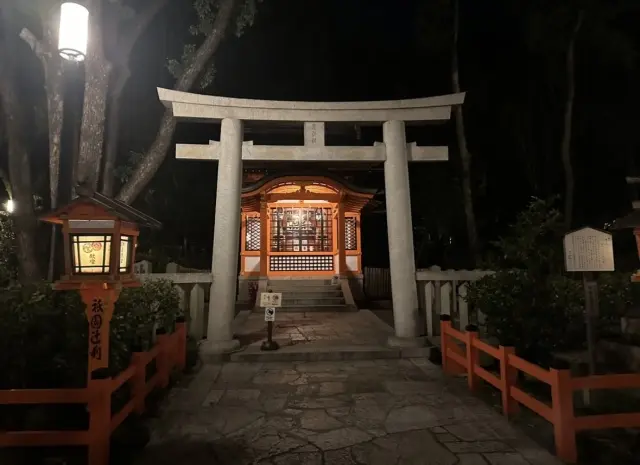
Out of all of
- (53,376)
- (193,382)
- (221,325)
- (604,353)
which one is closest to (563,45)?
(604,353)

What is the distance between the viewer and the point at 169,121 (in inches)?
403

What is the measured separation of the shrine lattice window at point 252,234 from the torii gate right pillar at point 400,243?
33.6 ft

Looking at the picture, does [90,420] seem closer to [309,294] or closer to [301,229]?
[309,294]

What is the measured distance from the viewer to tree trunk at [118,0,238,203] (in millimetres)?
10016

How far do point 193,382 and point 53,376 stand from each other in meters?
2.29

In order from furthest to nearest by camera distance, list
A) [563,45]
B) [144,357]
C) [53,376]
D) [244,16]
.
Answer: [563,45] → [244,16] → [144,357] → [53,376]

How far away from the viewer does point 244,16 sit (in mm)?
10984

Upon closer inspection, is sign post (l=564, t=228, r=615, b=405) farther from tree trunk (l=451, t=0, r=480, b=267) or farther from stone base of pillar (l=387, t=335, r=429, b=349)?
tree trunk (l=451, t=0, r=480, b=267)

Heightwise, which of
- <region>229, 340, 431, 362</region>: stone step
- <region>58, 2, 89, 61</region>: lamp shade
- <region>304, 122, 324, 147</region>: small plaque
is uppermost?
<region>58, 2, 89, 61</region>: lamp shade

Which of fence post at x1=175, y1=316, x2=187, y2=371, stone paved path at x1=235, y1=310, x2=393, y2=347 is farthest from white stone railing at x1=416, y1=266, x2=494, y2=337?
fence post at x1=175, y1=316, x2=187, y2=371

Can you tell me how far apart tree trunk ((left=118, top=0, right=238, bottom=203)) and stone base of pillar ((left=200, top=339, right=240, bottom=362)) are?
→ 478 centimetres

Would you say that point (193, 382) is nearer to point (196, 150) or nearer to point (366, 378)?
point (366, 378)

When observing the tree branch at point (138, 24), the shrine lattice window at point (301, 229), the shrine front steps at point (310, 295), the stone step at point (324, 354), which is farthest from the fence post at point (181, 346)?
the shrine lattice window at point (301, 229)

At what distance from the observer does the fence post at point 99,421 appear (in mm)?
3486
